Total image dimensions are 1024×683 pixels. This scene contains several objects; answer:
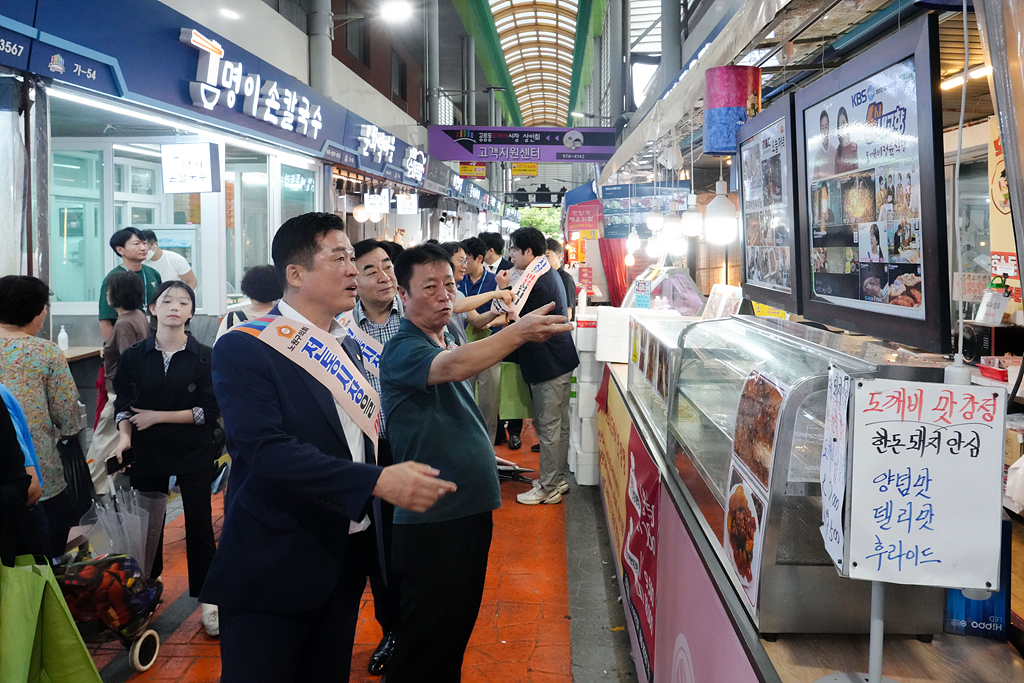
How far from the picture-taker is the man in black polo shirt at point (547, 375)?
5.46 m

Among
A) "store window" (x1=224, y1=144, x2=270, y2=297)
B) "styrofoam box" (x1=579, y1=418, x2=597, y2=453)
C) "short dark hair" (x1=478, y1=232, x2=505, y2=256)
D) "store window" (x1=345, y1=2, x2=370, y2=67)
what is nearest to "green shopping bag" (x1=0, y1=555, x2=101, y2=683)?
"styrofoam box" (x1=579, y1=418, x2=597, y2=453)

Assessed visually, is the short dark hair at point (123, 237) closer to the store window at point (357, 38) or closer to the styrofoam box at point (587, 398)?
the styrofoam box at point (587, 398)

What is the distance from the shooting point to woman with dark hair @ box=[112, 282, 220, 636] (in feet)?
11.9

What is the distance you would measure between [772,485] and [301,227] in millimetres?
1419

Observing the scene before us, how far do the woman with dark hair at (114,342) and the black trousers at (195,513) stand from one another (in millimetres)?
810

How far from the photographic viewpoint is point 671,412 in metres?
3.04

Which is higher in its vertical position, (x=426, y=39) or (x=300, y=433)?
(x=426, y=39)

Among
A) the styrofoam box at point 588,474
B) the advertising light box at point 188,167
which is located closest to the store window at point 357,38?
the advertising light box at point 188,167

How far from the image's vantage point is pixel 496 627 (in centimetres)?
391

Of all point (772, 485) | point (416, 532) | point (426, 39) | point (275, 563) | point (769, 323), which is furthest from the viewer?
point (426, 39)

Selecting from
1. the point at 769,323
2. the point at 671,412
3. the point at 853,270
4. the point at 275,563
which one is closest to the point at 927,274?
the point at 853,270

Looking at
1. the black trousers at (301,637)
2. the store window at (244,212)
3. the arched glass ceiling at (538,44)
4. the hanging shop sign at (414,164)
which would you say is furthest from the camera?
the arched glass ceiling at (538,44)

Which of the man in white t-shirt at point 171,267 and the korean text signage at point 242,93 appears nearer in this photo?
the korean text signage at point 242,93

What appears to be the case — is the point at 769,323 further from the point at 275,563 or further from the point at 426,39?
the point at 426,39
